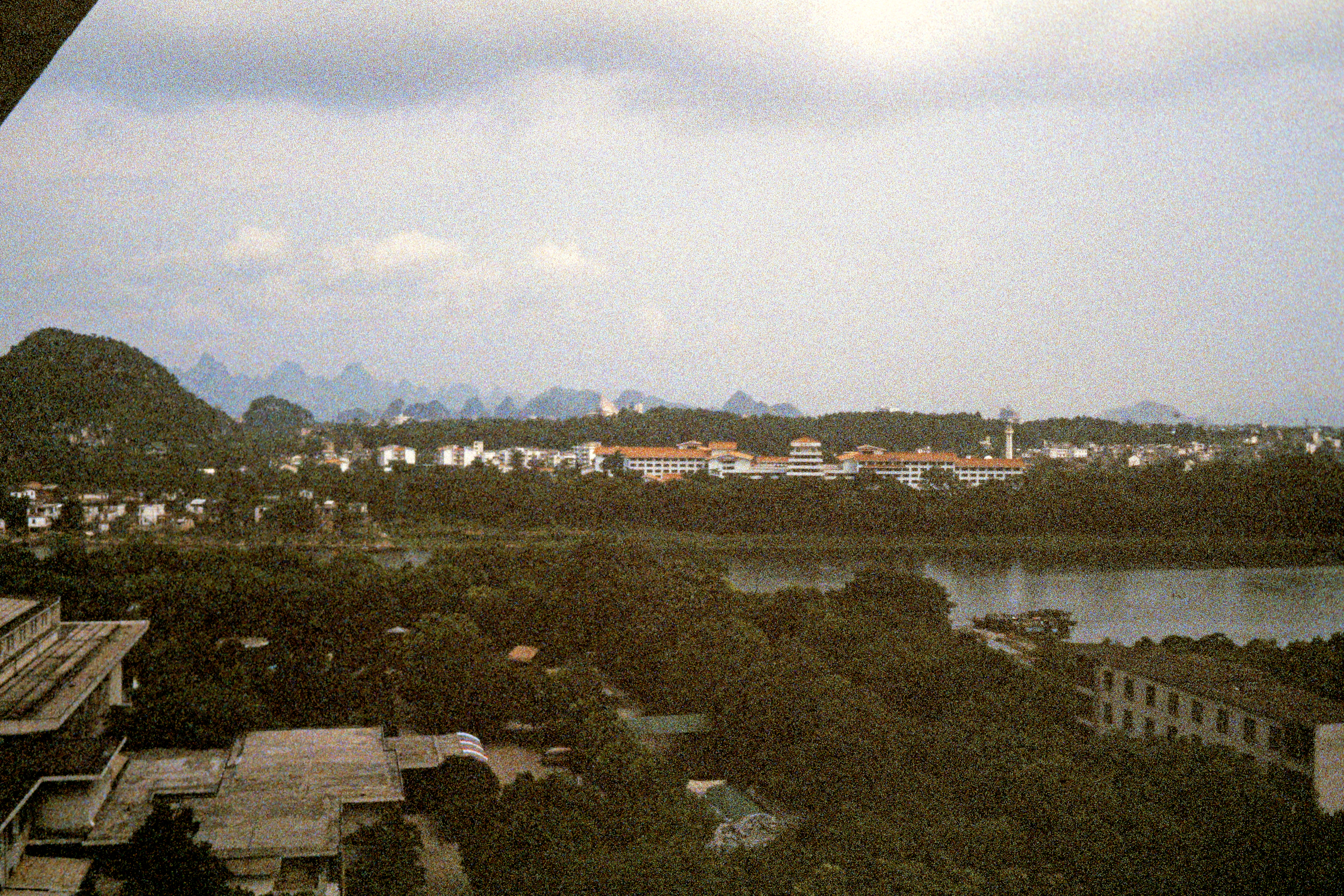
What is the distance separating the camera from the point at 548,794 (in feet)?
9.61

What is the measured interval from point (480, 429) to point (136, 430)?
11.3 m

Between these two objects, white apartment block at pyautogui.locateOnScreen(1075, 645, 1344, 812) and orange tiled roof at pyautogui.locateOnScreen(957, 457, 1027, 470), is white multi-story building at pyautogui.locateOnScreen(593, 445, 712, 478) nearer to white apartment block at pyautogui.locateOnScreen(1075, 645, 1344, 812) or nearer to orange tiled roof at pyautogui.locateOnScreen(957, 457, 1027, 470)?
orange tiled roof at pyautogui.locateOnScreen(957, 457, 1027, 470)

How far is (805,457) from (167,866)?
660 inches

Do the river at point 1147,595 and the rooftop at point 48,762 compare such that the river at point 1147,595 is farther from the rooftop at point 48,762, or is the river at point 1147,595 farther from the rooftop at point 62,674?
the rooftop at point 48,762

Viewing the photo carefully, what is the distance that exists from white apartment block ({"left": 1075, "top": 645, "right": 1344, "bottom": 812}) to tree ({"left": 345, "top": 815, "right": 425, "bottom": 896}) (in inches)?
90.0

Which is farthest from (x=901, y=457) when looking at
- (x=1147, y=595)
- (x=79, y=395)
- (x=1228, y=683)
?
(x=1228, y=683)

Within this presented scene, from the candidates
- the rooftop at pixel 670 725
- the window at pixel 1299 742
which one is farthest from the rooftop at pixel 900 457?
the window at pixel 1299 742

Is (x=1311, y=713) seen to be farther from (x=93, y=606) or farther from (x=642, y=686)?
(x=93, y=606)

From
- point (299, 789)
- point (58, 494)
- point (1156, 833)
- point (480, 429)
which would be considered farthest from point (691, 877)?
point (480, 429)

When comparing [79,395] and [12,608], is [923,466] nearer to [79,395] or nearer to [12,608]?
[79,395]

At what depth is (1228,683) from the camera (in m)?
3.72

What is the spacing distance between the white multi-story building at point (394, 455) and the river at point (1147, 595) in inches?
321

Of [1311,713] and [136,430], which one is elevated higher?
[136,430]

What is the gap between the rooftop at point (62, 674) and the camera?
2.73 meters
